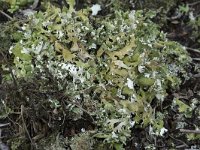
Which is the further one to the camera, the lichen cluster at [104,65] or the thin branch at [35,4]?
the thin branch at [35,4]

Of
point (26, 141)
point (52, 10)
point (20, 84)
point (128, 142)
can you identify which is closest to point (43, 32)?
point (52, 10)

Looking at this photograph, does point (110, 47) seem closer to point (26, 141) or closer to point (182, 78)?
point (182, 78)

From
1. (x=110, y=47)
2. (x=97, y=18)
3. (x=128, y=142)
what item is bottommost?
(x=128, y=142)

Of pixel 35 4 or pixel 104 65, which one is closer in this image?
pixel 104 65

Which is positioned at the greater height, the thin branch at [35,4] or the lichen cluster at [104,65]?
the thin branch at [35,4]

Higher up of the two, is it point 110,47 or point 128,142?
point 110,47

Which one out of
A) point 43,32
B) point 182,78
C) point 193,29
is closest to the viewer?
point 43,32

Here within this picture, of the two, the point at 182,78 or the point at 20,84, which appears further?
the point at 182,78

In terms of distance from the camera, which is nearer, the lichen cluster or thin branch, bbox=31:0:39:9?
the lichen cluster

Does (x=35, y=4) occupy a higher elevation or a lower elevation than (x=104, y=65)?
higher

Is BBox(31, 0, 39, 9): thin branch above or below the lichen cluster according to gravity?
above

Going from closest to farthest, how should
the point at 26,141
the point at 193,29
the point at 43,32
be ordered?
the point at 26,141
the point at 43,32
the point at 193,29
